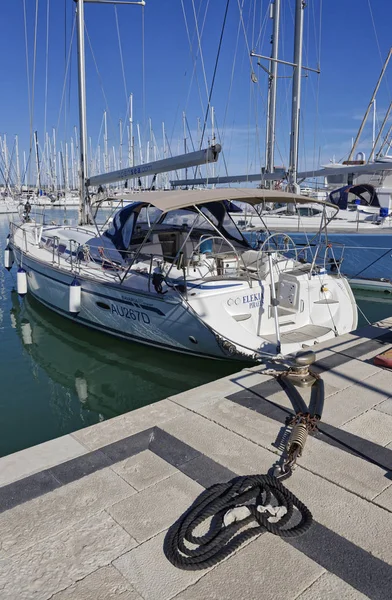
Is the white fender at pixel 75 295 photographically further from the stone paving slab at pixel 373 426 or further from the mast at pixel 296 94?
the mast at pixel 296 94

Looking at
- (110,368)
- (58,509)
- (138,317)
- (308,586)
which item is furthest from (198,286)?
(308,586)

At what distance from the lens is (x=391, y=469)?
332cm

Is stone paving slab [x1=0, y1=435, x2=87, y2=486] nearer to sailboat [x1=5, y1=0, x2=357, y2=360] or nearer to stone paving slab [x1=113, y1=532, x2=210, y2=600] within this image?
stone paving slab [x1=113, y1=532, x2=210, y2=600]

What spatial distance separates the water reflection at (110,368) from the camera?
22.0ft

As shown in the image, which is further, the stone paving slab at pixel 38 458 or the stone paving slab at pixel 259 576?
the stone paving slab at pixel 38 458

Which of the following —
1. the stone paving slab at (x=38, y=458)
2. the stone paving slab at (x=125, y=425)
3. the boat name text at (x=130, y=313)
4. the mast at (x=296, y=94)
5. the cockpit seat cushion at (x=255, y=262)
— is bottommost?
the stone paving slab at (x=38, y=458)

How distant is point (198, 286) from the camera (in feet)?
21.7

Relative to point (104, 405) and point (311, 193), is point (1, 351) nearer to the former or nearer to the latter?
point (104, 405)

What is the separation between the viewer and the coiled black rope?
2.55 meters

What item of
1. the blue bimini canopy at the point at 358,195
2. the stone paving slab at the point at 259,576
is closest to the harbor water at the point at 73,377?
the stone paving slab at the point at 259,576

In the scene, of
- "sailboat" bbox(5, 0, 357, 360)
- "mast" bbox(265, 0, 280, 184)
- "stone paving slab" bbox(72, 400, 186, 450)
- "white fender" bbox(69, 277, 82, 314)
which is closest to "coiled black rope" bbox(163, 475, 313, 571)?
"stone paving slab" bbox(72, 400, 186, 450)

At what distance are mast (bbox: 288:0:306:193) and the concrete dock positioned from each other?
11.1m

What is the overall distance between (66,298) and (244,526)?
7381mm

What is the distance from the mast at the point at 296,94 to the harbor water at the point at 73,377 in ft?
28.5
